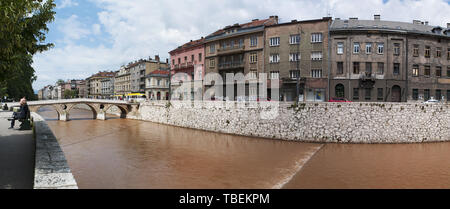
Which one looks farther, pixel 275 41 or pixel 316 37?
pixel 275 41

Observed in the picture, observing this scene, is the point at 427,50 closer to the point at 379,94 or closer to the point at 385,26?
the point at 385,26

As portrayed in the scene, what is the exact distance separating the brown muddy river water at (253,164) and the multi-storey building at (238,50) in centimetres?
1695

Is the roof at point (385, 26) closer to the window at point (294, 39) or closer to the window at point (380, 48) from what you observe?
the window at point (380, 48)

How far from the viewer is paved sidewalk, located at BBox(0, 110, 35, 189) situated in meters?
5.48

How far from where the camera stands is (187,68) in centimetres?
4550

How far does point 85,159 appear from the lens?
14367 millimetres

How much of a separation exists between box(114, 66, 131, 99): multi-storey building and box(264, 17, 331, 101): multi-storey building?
2184 inches

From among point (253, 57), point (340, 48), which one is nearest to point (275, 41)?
point (253, 57)

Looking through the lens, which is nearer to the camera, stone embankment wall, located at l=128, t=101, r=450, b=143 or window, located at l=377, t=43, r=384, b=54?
stone embankment wall, located at l=128, t=101, r=450, b=143

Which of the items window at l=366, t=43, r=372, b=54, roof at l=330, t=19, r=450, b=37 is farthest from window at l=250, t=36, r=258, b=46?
window at l=366, t=43, r=372, b=54

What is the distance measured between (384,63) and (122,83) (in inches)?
2884

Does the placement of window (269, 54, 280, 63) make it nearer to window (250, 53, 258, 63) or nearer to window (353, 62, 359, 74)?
window (250, 53, 258, 63)

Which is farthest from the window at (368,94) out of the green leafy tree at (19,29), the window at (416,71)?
the green leafy tree at (19,29)
